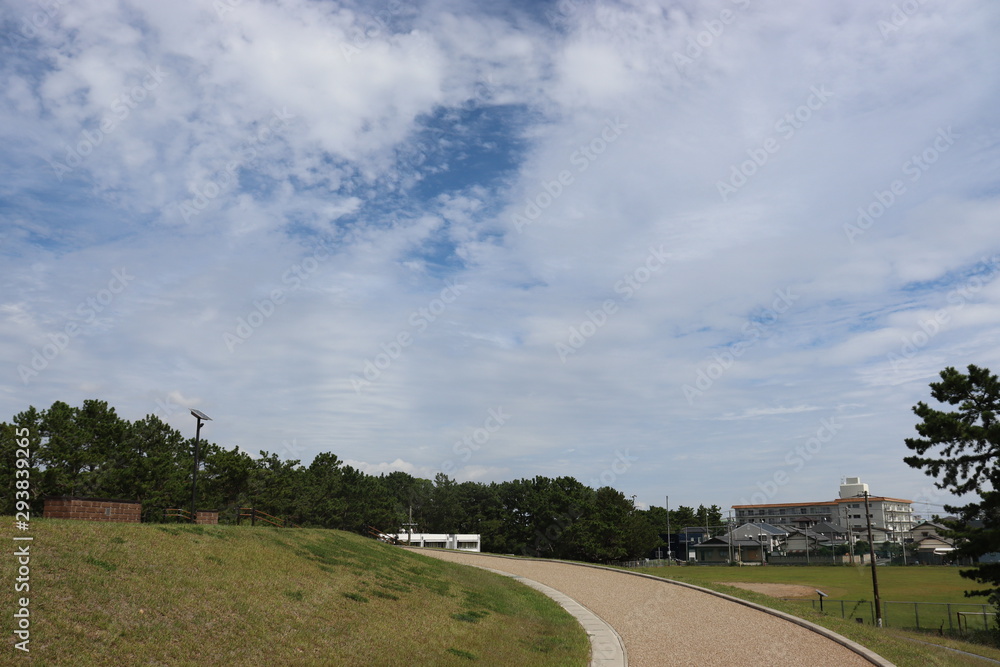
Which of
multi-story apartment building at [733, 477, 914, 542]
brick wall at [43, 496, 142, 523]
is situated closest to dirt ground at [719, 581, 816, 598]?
brick wall at [43, 496, 142, 523]

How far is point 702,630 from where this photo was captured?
22.1 meters

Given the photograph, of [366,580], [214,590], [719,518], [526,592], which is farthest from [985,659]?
[719,518]

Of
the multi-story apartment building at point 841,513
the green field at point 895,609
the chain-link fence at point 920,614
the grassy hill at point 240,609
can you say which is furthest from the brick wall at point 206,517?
the multi-story apartment building at point 841,513

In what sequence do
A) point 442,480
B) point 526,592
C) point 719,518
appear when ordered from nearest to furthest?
point 526,592
point 442,480
point 719,518

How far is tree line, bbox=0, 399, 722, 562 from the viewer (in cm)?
4497

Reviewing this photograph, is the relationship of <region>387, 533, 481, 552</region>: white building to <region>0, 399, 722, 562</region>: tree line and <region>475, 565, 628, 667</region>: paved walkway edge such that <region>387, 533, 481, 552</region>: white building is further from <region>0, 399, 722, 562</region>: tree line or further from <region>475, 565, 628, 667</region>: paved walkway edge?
<region>475, 565, 628, 667</region>: paved walkway edge

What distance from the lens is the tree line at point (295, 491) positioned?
44969 millimetres

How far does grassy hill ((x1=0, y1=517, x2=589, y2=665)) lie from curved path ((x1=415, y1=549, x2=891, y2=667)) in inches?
92.6

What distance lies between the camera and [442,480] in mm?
131250

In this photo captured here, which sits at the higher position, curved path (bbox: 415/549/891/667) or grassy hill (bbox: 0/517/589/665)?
grassy hill (bbox: 0/517/589/665)

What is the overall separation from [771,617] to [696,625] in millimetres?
3436

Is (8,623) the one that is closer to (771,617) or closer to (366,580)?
(366,580)

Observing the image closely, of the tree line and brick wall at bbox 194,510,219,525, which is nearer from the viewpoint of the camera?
brick wall at bbox 194,510,219,525

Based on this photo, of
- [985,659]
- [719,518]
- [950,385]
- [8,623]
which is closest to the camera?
[8,623]
